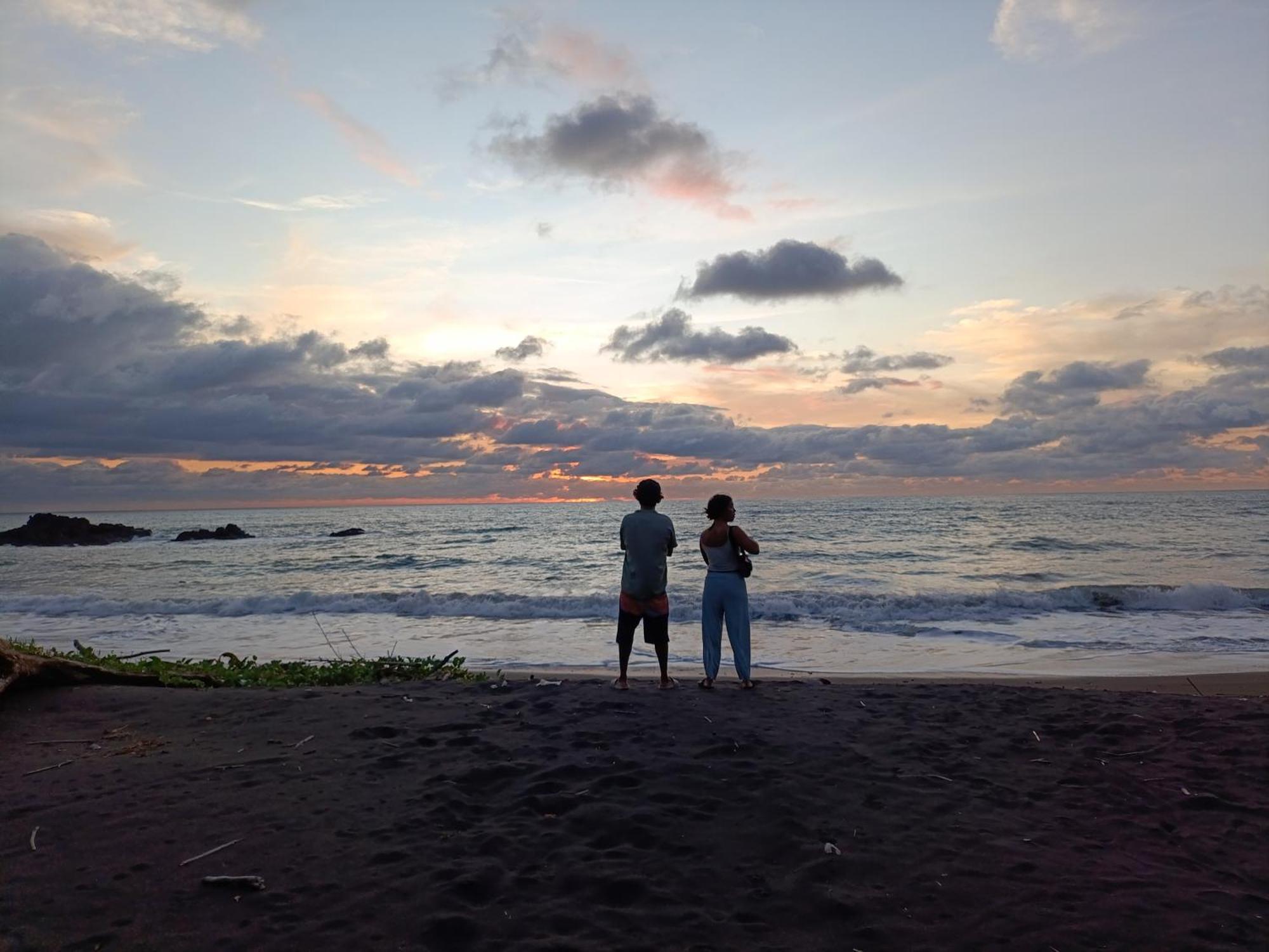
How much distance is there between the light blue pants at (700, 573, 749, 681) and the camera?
882cm

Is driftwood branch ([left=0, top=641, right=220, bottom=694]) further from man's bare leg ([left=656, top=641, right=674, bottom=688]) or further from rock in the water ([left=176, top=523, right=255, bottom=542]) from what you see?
rock in the water ([left=176, top=523, right=255, bottom=542])

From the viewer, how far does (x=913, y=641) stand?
15.4 m

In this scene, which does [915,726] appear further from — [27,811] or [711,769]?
[27,811]

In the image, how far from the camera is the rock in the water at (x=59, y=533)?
2250 inches

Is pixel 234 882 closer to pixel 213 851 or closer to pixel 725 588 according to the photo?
pixel 213 851

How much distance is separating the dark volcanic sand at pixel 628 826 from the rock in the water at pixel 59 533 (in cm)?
6288

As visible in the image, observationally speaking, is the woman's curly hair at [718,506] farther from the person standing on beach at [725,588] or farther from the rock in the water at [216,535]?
the rock in the water at [216,535]

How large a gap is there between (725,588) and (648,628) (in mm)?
1011

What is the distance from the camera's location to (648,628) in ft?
29.5

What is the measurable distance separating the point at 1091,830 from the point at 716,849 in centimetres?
235

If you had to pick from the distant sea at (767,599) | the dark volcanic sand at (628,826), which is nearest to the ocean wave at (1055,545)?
the distant sea at (767,599)

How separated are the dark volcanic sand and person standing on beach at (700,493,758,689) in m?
1.57

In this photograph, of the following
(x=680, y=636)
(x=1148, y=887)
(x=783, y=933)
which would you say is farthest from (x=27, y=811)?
(x=680, y=636)

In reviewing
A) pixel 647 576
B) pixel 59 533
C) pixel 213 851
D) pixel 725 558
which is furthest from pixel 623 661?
pixel 59 533
